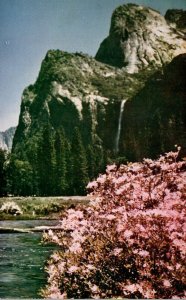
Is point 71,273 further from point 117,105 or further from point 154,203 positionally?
point 117,105

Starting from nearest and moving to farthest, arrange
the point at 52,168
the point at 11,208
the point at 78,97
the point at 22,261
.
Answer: the point at 11,208, the point at 52,168, the point at 22,261, the point at 78,97

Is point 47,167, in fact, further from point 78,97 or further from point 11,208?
point 78,97

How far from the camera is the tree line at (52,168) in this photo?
13.6 ft

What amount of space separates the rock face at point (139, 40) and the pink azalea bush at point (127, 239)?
161cm

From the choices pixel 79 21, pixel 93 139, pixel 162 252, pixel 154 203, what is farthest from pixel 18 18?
pixel 162 252

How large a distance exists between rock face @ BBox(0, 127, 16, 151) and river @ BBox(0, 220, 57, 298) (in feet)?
2.55

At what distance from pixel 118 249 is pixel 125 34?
3.03 m

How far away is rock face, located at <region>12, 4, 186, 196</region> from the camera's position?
4109mm

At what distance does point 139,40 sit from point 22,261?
8.85 feet

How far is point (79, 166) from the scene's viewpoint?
4.29m

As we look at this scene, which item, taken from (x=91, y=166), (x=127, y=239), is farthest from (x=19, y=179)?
(x=127, y=239)

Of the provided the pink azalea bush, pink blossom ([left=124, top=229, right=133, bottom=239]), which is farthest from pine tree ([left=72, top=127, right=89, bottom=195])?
pink blossom ([left=124, top=229, right=133, bottom=239])

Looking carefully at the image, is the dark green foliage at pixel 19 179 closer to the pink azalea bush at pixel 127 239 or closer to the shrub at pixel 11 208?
the shrub at pixel 11 208

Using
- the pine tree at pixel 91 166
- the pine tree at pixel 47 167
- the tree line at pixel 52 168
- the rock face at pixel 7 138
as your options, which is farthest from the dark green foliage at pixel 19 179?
the pine tree at pixel 91 166
